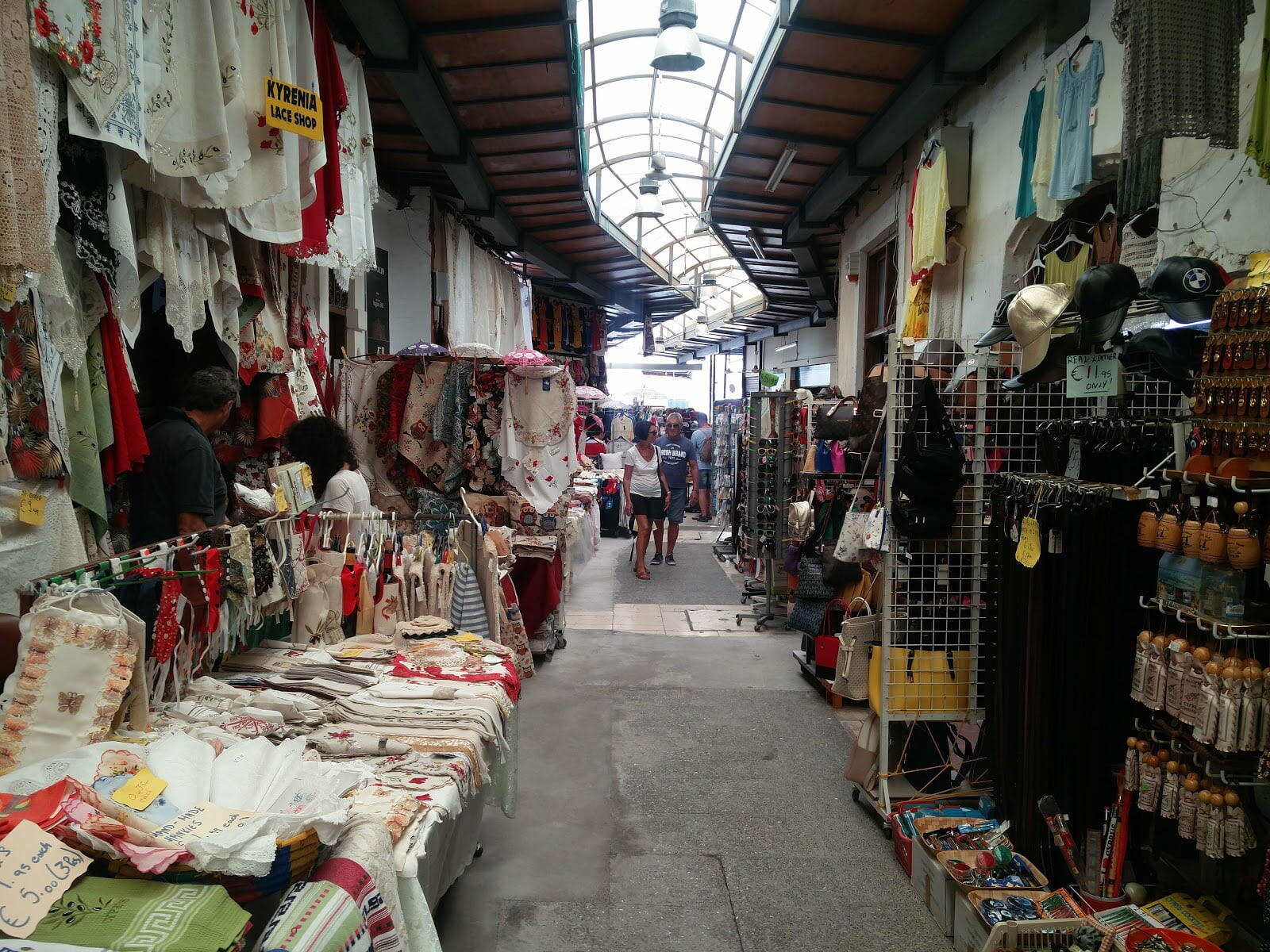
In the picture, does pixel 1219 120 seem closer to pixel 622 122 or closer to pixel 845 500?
pixel 845 500

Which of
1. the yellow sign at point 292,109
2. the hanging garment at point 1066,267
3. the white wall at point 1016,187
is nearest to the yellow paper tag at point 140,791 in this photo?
the yellow sign at point 292,109

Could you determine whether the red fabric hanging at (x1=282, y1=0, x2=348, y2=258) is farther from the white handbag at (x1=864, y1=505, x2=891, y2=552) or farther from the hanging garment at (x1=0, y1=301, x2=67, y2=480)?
the white handbag at (x1=864, y1=505, x2=891, y2=552)

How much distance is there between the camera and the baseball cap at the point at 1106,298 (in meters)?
2.43

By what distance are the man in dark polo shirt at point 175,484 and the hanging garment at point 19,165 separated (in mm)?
1231

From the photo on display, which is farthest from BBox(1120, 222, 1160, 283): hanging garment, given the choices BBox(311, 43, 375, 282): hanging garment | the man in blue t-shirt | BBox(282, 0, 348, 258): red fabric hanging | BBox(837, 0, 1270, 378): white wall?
the man in blue t-shirt

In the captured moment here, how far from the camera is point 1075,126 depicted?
148 inches

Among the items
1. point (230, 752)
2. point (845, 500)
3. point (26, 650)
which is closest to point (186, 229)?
point (26, 650)

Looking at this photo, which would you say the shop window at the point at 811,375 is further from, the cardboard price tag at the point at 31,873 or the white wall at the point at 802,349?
the cardboard price tag at the point at 31,873

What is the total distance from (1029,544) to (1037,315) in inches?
32.2

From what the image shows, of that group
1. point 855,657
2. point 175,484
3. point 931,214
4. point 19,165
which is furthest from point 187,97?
point 931,214

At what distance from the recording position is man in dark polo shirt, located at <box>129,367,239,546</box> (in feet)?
9.79

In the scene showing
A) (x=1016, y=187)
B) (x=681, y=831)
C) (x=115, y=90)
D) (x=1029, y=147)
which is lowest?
(x=681, y=831)

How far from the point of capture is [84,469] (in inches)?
97.3

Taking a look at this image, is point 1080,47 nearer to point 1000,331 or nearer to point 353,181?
point 1000,331
